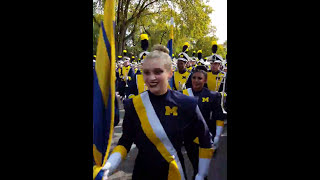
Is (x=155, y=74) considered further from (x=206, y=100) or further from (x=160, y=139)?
(x=206, y=100)

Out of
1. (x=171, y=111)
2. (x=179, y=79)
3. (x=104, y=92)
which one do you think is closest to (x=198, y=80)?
(x=171, y=111)

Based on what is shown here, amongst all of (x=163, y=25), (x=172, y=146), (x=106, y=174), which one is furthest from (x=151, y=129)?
(x=163, y=25)

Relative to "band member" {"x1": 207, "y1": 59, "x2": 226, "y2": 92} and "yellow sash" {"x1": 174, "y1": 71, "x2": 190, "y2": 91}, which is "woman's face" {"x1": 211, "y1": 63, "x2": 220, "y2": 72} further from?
"yellow sash" {"x1": 174, "y1": 71, "x2": 190, "y2": 91}

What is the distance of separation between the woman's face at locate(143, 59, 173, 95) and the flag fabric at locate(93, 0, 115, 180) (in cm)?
34

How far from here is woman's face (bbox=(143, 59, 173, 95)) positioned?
195 cm

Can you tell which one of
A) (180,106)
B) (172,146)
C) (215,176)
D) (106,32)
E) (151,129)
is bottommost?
(215,176)

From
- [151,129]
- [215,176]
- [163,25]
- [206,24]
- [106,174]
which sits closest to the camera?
[106,174]

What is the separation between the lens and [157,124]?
6.43 feet

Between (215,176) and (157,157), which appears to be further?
(215,176)

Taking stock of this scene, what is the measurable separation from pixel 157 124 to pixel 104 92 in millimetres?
490
